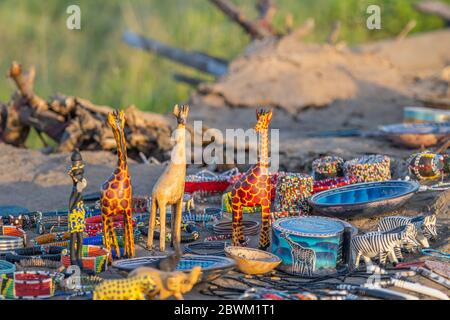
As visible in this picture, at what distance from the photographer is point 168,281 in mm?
4062

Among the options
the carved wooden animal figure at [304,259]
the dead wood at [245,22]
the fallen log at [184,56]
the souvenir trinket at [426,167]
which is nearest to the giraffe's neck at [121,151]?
the carved wooden animal figure at [304,259]

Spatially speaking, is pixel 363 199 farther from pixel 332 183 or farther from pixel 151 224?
pixel 151 224

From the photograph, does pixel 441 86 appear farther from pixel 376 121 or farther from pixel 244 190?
pixel 244 190

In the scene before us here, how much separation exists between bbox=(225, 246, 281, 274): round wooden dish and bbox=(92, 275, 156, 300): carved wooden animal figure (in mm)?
791

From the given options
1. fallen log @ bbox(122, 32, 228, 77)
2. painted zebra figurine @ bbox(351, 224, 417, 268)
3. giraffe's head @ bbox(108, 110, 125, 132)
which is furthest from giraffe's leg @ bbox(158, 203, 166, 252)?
fallen log @ bbox(122, 32, 228, 77)

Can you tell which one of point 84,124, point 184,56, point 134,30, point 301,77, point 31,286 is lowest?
point 31,286

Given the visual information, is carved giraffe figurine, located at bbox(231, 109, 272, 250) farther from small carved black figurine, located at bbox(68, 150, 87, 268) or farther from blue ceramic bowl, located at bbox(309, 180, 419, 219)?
small carved black figurine, located at bbox(68, 150, 87, 268)

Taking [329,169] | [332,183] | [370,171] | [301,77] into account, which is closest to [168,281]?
[332,183]

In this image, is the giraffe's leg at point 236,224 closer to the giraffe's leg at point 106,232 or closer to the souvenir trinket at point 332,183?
the giraffe's leg at point 106,232

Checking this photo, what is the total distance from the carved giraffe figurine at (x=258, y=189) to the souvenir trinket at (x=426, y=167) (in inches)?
68.9

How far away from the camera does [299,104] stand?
10.0 metres

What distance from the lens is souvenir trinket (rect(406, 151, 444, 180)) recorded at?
6.47 metres

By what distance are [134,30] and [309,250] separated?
9884 millimetres

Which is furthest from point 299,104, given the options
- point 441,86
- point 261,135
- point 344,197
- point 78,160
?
point 78,160
